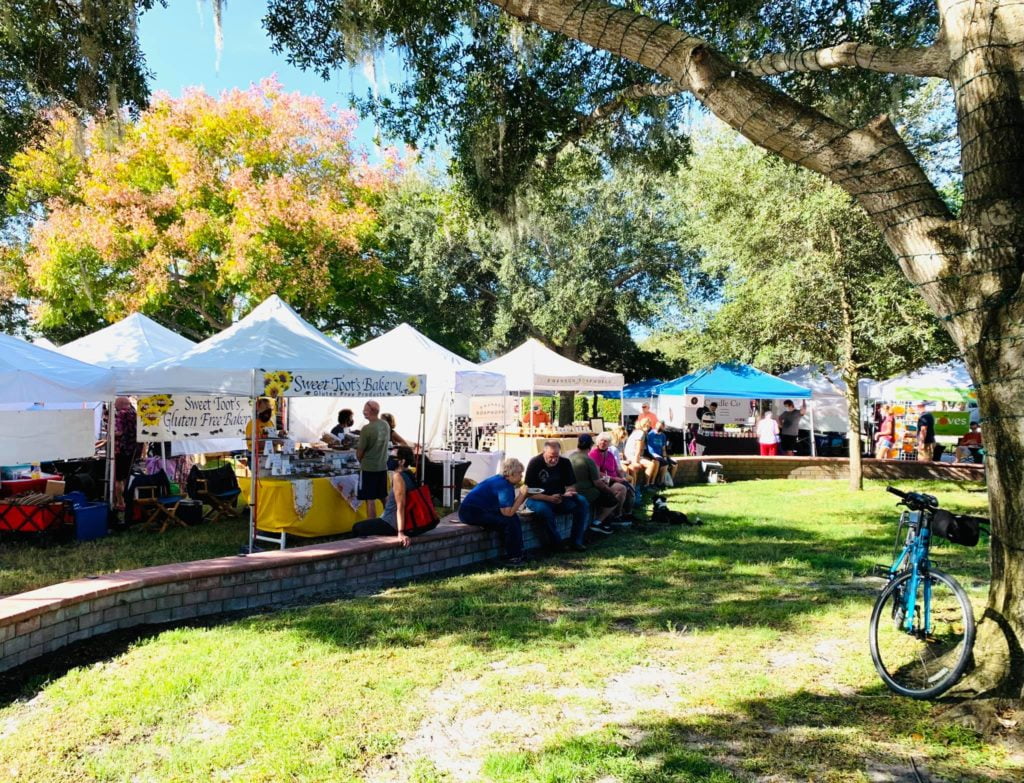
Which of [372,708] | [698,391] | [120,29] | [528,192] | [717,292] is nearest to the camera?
[372,708]

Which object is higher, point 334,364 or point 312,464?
point 334,364

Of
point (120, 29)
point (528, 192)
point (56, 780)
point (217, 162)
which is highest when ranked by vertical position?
point (217, 162)

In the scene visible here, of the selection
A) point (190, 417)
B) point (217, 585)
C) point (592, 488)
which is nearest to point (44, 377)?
point (190, 417)

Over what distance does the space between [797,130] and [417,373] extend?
752cm

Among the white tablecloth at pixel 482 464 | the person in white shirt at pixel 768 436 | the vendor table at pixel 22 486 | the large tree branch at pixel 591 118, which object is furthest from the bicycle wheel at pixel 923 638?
the person in white shirt at pixel 768 436

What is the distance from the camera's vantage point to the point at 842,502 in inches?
483

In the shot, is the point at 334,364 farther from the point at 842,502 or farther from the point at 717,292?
the point at 717,292

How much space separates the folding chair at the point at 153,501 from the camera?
31.1 ft

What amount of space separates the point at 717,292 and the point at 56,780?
27.7 m

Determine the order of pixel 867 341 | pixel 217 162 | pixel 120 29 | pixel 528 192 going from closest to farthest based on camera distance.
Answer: pixel 120 29
pixel 528 192
pixel 867 341
pixel 217 162

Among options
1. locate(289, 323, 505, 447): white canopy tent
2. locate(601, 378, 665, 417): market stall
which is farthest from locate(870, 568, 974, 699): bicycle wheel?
locate(601, 378, 665, 417): market stall

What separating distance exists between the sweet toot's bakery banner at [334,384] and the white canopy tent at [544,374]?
5827 millimetres

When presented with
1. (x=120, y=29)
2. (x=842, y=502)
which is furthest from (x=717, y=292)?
→ (x=120, y=29)

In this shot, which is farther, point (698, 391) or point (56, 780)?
point (698, 391)
